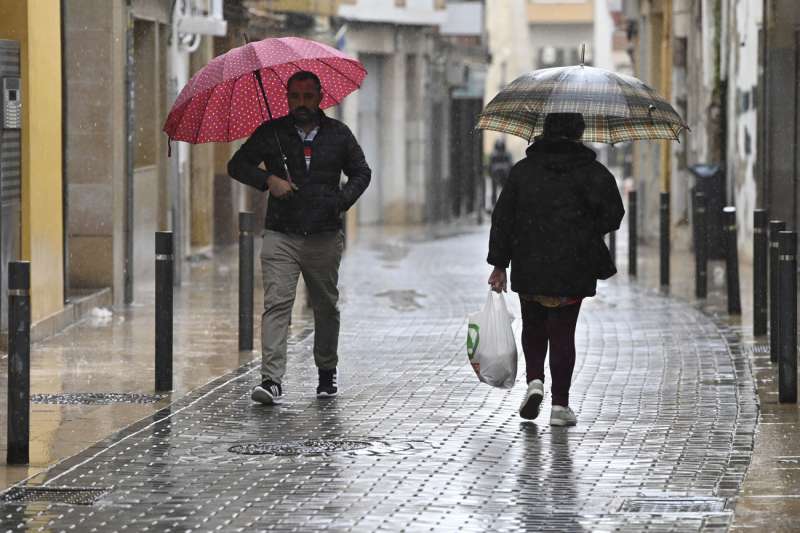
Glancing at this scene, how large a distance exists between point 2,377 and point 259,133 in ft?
7.89

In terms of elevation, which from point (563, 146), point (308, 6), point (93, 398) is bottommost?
point (93, 398)

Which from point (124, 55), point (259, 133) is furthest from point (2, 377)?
point (124, 55)

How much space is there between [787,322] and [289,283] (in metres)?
2.68

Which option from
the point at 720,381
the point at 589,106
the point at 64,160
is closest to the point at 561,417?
the point at 589,106

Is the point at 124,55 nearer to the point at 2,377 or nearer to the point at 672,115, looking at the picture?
the point at 2,377

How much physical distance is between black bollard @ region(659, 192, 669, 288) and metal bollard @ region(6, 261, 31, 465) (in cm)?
1174

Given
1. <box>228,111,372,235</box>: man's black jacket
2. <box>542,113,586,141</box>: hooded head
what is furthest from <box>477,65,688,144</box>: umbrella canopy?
<box>228,111,372,235</box>: man's black jacket

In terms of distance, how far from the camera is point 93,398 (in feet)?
38.3

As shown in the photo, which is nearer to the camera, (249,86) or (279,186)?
(279,186)

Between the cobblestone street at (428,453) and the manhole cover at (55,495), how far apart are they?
3 cm

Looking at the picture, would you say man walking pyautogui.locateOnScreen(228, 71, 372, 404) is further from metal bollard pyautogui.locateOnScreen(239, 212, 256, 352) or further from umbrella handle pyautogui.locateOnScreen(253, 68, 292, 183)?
metal bollard pyautogui.locateOnScreen(239, 212, 256, 352)

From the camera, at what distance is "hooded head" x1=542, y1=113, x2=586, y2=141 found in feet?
34.7

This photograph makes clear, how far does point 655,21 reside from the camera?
115 feet

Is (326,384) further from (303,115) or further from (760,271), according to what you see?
(760,271)
